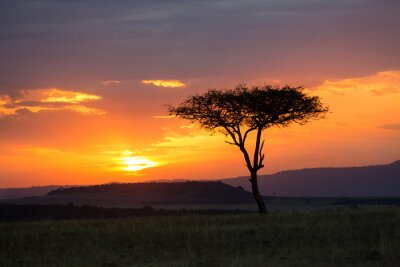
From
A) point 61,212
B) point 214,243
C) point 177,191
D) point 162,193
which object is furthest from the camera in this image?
point 177,191

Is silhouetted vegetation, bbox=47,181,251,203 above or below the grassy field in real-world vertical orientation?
above

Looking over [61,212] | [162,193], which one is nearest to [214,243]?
[61,212]

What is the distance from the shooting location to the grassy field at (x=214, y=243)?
23375mm

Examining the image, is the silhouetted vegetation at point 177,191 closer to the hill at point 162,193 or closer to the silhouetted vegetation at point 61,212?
the hill at point 162,193

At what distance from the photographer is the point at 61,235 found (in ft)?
109

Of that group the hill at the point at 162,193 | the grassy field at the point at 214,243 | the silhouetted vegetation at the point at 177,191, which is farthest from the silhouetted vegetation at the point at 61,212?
the silhouetted vegetation at the point at 177,191

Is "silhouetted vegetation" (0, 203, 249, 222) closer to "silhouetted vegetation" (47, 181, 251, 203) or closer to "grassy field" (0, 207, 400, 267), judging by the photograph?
"grassy field" (0, 207, 400, 267)

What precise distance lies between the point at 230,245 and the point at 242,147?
23.8 meters

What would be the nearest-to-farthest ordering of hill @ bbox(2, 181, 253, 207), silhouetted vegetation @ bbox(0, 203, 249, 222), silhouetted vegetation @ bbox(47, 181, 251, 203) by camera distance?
1. silhouetted vegetation @ bbox(0, 203, 249, 222)
2. hill @ bbox(2, 181, 253, 207)
3. silhouetted vegetation @ bbox(47, 181, 251, 203)

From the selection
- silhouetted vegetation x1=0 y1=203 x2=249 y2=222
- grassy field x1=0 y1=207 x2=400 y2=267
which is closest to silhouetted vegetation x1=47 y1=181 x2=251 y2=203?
silhouetted vegetation x1=0 y1=203 x2=249 y2=222

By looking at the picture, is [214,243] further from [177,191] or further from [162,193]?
[177,191]

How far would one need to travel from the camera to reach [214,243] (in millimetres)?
28297

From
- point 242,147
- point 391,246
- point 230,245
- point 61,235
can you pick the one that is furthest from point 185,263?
point 242,147

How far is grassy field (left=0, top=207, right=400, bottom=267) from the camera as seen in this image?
76.7ft
